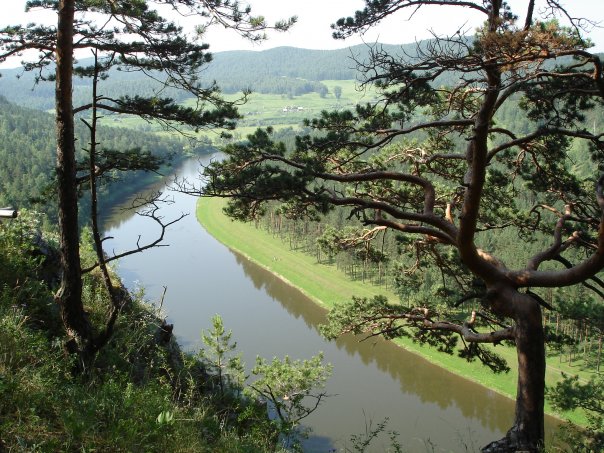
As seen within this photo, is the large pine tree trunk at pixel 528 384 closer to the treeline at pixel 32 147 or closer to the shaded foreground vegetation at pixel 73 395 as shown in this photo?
the shaded foreground vegetation at pixel 73 395

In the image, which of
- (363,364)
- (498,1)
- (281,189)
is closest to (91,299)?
(281,189)

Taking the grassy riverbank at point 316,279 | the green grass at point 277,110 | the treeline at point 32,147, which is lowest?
the grassy riverbank at point 316,279

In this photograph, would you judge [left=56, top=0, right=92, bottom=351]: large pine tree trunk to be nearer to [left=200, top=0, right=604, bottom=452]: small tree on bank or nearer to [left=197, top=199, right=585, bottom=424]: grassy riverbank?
[left=200, top=0, right=604, bottom=452]: small tree on bank

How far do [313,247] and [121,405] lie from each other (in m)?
44.7

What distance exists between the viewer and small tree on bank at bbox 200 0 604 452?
4.36m

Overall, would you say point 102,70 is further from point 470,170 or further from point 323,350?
point 323,350

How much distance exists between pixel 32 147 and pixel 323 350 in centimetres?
6014

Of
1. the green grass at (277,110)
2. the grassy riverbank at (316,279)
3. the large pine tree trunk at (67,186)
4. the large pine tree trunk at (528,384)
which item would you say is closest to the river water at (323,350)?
the grassy riverbank at (316,279)

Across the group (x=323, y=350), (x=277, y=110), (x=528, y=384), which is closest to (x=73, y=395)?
(x=528, y=384)

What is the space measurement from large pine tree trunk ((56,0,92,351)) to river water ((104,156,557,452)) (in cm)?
877

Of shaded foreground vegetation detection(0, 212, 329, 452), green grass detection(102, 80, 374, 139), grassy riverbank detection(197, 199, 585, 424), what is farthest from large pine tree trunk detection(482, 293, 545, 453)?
green grass detection(102, 80, 374, 139)

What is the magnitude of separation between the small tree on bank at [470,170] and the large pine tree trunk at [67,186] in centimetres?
171

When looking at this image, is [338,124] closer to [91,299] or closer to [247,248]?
[91,299]

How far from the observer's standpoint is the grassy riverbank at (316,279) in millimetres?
25481
